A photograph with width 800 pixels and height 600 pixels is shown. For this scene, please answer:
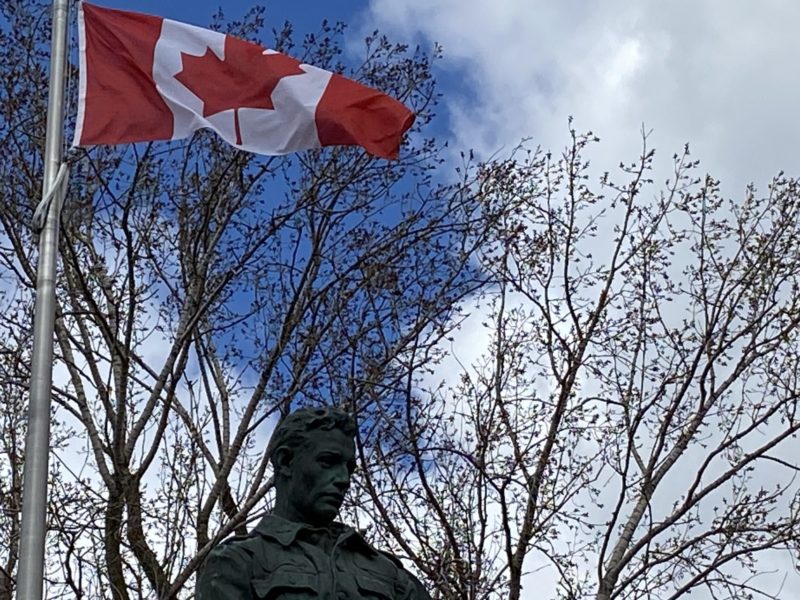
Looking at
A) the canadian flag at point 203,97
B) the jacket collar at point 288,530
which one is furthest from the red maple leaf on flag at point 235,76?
the jacket collar at point 288,530

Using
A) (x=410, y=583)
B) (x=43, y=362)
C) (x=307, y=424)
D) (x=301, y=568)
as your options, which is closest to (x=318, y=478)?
(x=307, y=424)

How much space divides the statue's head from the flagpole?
3794 mm

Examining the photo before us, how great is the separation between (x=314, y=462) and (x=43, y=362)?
176 inches

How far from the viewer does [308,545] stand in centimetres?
508

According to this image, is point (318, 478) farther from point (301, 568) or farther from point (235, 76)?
point (235, 76)

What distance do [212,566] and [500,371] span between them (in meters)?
11.3

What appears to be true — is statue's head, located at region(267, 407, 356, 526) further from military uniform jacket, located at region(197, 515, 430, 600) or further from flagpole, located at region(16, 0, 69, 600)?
flagpole, located at region(16, 0, 69, 600)

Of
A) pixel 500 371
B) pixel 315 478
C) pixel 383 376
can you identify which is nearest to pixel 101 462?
pixel 383 376

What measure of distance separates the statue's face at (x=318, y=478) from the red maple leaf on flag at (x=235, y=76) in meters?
5.23

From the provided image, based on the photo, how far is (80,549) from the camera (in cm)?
1460

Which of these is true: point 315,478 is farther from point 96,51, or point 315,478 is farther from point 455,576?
point 455,576

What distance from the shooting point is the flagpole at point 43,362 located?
8.64 meters

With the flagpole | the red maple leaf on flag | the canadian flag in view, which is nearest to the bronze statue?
the flagpole

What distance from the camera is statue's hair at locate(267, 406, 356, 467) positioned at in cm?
517
